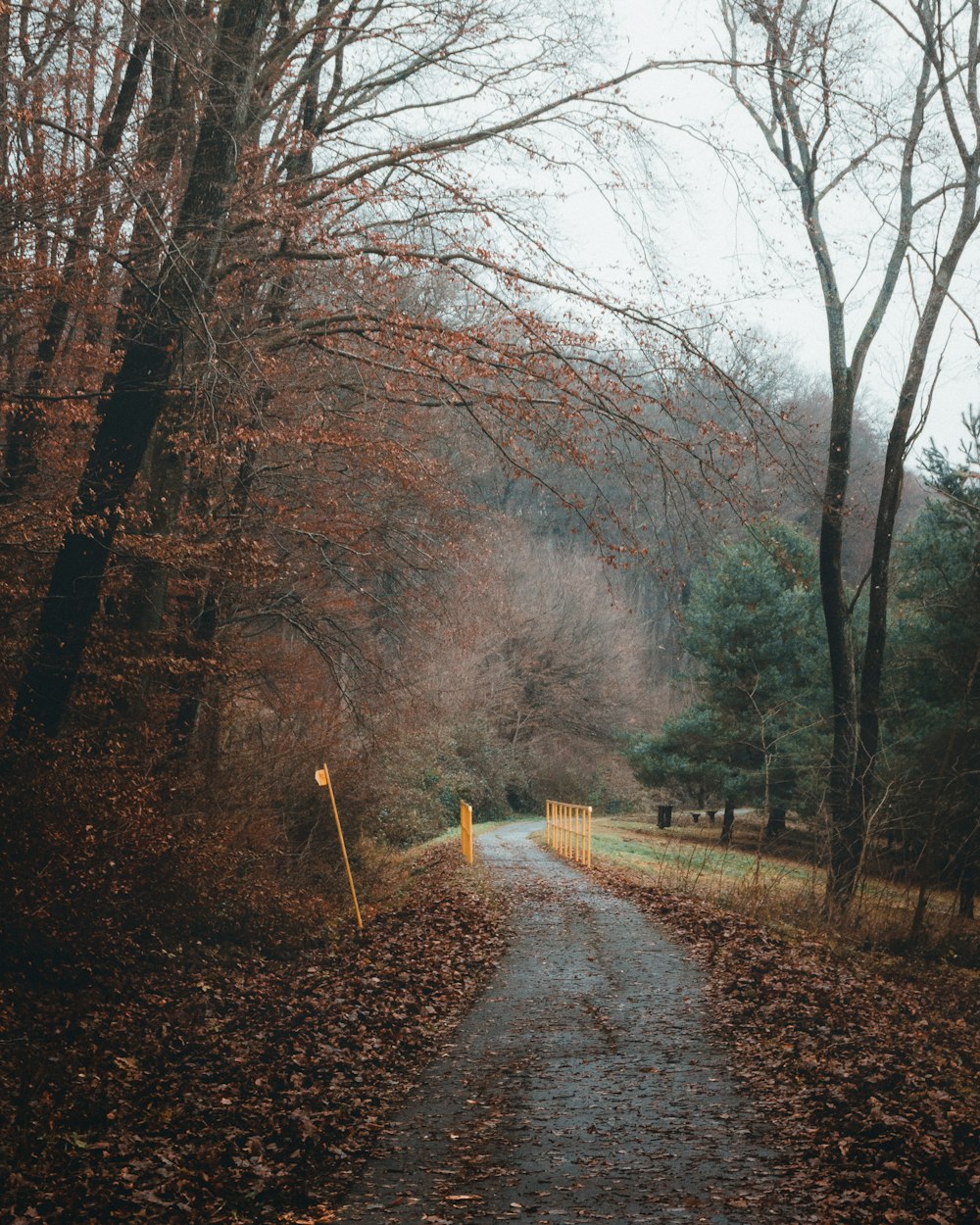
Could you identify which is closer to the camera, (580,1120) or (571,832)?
(580,1120)

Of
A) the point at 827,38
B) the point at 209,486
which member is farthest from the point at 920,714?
the point at 209,486

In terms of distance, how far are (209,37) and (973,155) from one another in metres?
10.9

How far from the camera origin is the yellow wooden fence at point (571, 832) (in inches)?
843

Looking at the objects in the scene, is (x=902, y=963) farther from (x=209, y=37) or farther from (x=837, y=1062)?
(x=209, y=37)

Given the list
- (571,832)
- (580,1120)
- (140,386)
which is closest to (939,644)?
(571,832)

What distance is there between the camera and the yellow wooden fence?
2142 cm

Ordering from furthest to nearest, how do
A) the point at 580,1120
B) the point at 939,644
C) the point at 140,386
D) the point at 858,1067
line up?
the point at 939,644
the point at 140,386
the point at 858,1067
the point at 580,1120

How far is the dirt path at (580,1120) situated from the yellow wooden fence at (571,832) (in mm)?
10779

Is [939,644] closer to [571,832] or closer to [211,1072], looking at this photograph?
[571,832]

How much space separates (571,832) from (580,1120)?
17384 mm

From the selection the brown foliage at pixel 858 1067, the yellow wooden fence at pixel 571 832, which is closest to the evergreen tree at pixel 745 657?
the yellow wooden fence at pixel 571 832

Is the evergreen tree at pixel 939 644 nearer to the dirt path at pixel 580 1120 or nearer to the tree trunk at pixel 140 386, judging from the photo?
the dirt path at pixel 580 1120

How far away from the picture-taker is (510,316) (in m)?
12.2

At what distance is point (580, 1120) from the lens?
626 cm
